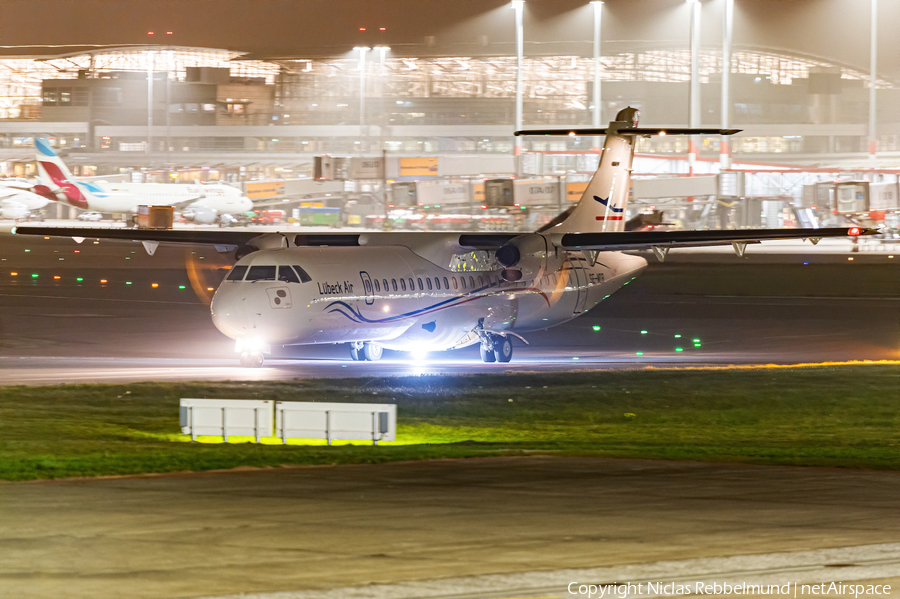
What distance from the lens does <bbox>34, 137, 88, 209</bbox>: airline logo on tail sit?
78.4m

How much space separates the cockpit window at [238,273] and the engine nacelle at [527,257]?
7458mm

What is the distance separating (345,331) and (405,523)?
14560 millimetres

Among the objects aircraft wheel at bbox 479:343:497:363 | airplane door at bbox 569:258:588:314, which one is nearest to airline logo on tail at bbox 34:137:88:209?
airplane door at bbox 569:258:588:314

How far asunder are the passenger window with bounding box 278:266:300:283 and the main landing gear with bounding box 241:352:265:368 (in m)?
1.84

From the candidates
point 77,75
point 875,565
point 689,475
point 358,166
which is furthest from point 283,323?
point 77,75

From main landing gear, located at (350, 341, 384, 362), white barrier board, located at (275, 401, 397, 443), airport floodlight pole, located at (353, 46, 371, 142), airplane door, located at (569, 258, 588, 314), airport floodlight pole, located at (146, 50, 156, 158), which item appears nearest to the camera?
white barrier board, located at (275, 401, 397, 443)

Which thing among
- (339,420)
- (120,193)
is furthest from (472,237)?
(120,193)

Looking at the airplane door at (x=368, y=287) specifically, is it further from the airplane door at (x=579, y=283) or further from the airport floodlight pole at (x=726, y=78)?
the airport floodlight pole at (x=726, y=78)

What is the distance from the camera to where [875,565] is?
808 cm

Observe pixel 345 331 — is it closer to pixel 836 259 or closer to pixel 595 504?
pixel 595 504

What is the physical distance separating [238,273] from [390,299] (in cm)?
407

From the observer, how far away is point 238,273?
22.2 meters

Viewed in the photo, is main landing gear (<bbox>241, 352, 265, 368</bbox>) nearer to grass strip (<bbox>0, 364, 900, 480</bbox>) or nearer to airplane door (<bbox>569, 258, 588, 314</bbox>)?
grass strip (<bbox>0, 364, 900, 480</bbox>)

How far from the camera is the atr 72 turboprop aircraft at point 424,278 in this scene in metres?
22.3
